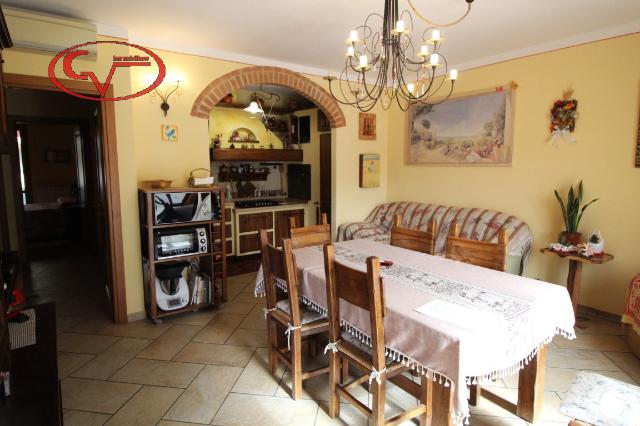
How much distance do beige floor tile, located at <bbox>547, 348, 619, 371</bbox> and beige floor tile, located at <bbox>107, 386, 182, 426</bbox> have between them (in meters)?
2.48

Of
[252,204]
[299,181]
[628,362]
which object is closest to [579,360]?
[628,362]

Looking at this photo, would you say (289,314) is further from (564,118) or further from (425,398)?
(564,118)

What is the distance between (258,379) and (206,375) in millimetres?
352

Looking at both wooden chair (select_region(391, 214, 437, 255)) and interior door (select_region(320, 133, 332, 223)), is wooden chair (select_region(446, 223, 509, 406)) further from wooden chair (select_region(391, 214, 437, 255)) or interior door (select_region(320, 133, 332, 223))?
interior door (select_region(320, 133, 332, 223))

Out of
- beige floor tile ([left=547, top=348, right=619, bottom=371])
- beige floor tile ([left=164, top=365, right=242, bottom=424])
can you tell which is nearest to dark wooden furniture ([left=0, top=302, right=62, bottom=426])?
beige floor tile ([left=164, top=365, right=242, bottom=424])

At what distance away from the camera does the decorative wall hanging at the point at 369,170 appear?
16.5 ft

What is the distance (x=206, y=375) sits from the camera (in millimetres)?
2516

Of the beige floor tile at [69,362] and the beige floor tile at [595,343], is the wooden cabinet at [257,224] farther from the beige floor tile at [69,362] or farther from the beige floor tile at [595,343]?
the beige floor tile at [595,343]

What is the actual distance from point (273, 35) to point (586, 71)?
2767 mm

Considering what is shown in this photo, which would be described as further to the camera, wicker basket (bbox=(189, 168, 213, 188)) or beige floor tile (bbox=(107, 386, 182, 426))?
wicker basket (bbox=(189, 168, 213, 188))

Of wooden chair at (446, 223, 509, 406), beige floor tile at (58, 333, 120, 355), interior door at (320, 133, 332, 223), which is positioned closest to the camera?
wooden chair at (446, 223, 509, 406)

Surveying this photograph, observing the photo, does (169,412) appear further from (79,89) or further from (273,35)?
(273,35)

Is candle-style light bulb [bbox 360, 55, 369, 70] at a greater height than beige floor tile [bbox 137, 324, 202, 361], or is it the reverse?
candle-style light bulb [bbox 360, 55, 369, 70]

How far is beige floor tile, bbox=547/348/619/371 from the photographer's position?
2604 millimetres
